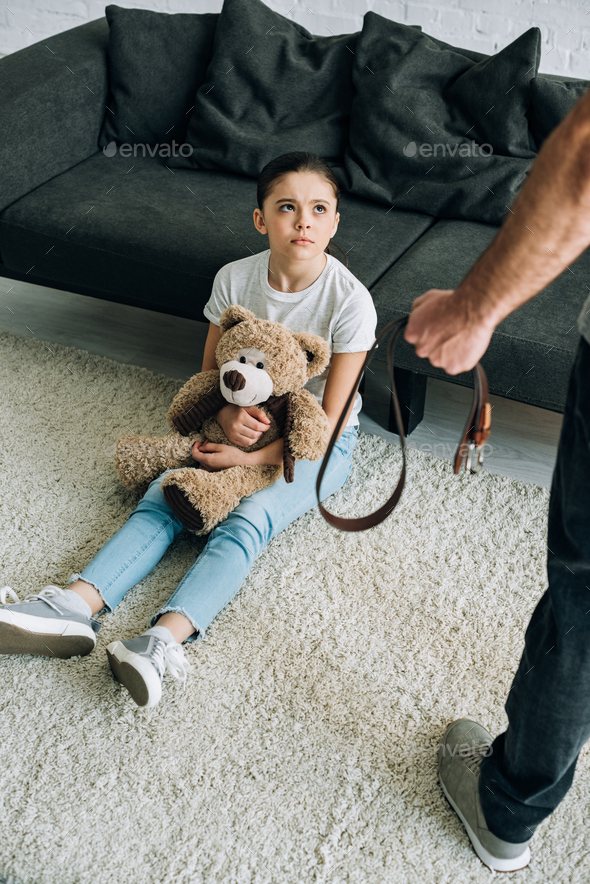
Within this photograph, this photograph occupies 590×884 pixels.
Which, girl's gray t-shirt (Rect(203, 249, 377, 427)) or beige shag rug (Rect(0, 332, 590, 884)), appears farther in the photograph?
girl's gray t-shirt (Rect(203, 249, 377, 427))

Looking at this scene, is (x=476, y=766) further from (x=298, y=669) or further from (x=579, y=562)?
(x=579, y=562)

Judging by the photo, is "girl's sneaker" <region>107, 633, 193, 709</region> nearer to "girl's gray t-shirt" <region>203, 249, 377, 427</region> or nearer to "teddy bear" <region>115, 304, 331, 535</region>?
"teddy bear" <region>115, 304, 331, 535</region>

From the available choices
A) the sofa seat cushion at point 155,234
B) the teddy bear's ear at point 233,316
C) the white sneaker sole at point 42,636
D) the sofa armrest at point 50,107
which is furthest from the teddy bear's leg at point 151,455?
the sofa armrest at point 50,107

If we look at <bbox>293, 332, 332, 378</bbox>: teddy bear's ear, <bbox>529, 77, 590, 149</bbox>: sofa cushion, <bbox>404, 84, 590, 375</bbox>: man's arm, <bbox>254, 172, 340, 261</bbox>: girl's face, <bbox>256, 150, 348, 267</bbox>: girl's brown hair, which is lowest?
<bbox>293, 332, 332, 378</bbox>: teddy bear's ear

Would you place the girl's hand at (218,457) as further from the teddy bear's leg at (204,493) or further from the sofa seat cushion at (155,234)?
the sofa seat cushion at (155,234)

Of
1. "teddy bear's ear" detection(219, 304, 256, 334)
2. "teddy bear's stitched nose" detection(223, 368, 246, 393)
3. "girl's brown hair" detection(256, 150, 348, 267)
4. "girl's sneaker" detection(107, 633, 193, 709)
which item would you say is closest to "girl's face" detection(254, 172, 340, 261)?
"girl's brown hair" detection(256, 150, 348, 267)

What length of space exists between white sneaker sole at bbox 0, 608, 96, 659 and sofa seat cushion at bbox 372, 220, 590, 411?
0.90 m

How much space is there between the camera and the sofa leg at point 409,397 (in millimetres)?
1765

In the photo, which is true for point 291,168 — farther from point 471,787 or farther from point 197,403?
point 471,787

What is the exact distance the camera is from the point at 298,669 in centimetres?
128

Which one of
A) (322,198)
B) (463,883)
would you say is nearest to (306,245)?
(322,198)

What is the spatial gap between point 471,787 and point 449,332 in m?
0.69

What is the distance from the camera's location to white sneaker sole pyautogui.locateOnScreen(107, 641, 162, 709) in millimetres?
1135

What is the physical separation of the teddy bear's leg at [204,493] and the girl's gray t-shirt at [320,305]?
275mm
